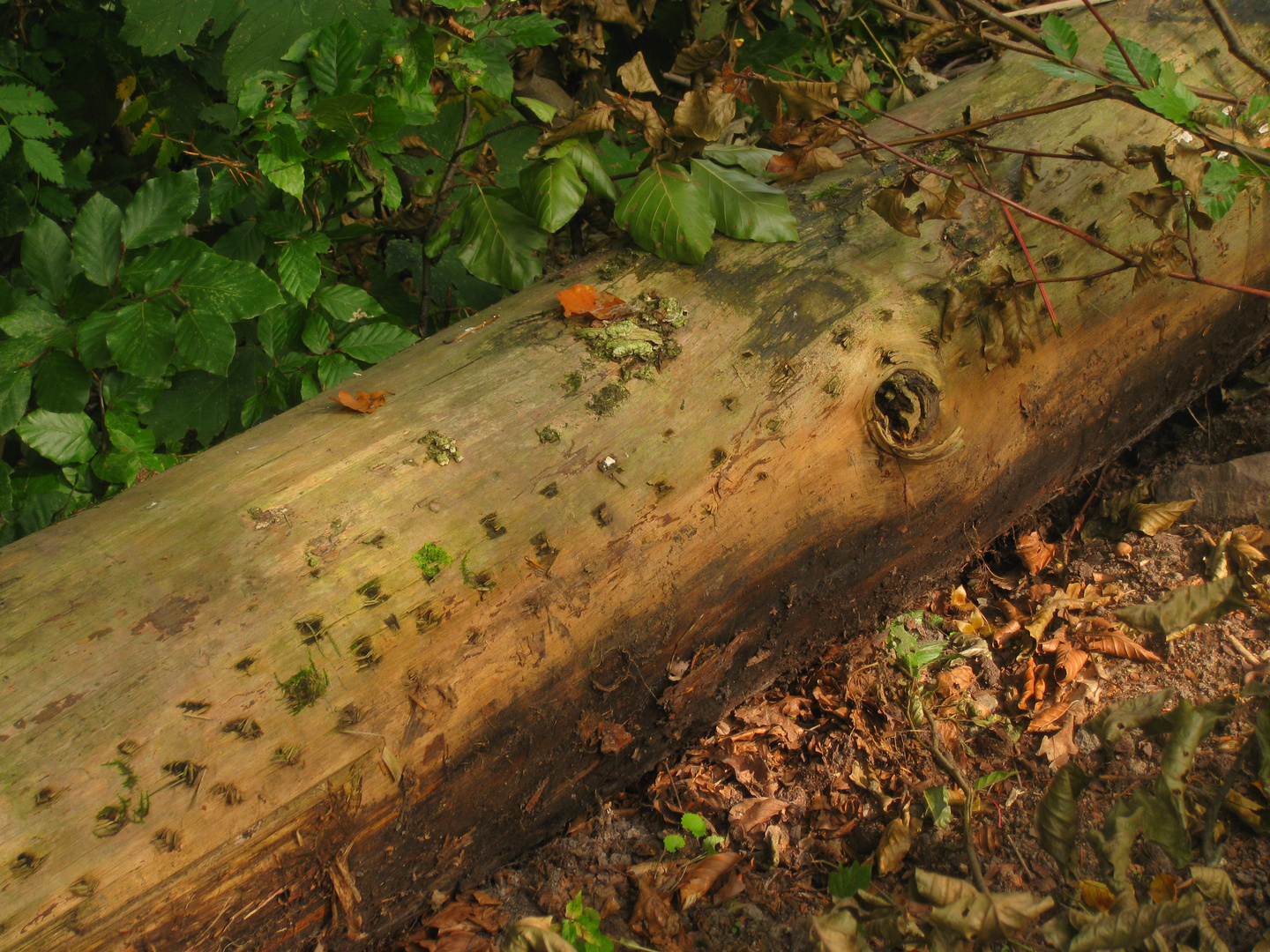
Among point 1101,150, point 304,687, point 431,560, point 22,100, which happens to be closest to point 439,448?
point 431,560

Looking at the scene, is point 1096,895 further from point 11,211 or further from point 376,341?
point 11,211

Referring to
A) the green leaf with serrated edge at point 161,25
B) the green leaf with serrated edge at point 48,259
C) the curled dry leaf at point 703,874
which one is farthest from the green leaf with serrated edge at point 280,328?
the curled dry leaf at point 703,874

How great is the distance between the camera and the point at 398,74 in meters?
1.91

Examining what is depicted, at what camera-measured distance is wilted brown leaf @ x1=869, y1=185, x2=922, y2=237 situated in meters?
1.77

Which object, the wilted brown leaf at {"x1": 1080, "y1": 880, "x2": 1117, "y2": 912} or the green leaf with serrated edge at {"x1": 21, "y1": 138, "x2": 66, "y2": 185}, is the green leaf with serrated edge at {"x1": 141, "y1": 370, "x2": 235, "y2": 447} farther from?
the wilted brown leaf at {"x1": 1080, "y1": 880, "x2": 1117, "y2": 912}

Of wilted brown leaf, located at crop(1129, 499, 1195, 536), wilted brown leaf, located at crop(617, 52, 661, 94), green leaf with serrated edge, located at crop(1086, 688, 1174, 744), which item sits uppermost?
wilted brown leaf, located at crop(617, 52, 661, 94)

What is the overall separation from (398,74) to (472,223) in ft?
1.21

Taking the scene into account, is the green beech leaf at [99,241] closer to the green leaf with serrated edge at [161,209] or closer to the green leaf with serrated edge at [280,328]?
the green leaf with serrated edge at [161,209]

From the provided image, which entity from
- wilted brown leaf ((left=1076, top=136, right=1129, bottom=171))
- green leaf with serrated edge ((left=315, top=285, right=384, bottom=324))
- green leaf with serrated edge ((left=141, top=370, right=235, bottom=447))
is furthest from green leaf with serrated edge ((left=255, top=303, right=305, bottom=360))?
wilted brown leaf ((left=1076, top=136, right=1129, bottom=171))

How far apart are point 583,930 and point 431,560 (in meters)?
0.78

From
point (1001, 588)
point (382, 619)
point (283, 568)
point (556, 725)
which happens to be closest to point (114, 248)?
point (283, 568)

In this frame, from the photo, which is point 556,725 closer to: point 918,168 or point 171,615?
point 171,615

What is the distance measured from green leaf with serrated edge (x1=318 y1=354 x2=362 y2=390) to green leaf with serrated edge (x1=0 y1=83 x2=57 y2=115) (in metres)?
1.07

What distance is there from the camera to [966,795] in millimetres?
1701
